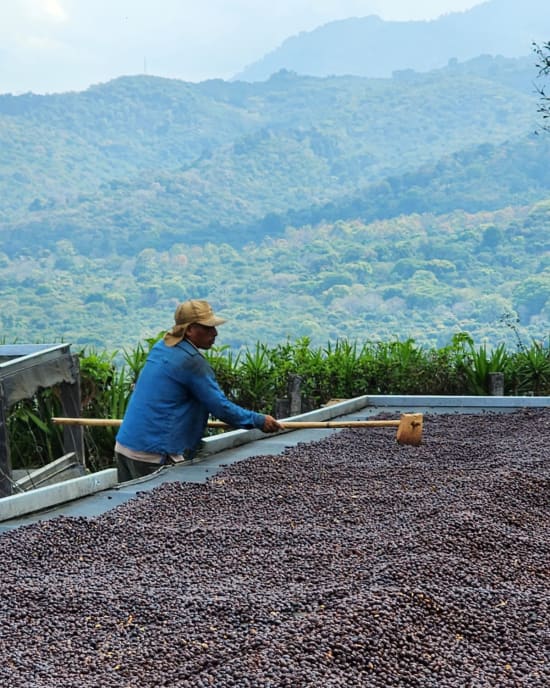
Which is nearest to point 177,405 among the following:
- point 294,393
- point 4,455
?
point 4,455

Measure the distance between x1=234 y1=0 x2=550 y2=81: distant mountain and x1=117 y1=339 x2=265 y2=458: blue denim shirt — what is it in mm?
149348

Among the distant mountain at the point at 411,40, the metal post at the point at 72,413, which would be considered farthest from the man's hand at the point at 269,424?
the distant mountain at the point at 411,40

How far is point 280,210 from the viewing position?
7706 cm

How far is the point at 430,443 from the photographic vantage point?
5.88 m

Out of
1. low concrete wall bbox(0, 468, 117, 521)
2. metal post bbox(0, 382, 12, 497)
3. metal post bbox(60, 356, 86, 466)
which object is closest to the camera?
low concrete wall bbox(0, 468, 117, 521)

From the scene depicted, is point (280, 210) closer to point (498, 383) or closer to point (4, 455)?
point (498, 383)

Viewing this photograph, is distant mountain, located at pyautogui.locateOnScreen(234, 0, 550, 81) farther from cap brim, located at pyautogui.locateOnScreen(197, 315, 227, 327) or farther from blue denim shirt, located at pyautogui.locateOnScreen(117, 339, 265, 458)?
blue denim shirt, located at pyautogui.locateOnScreen(117, 339, 265, 458)

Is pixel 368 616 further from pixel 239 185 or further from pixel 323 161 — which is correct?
pixel 323 161

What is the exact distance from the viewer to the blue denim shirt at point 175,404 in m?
5.42

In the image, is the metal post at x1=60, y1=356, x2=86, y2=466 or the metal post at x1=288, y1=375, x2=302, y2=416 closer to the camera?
the metal post at x1=60, y1=356, x2=86, y2=466

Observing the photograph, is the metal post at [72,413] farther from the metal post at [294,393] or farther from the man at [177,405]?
the metal post at [294,393]

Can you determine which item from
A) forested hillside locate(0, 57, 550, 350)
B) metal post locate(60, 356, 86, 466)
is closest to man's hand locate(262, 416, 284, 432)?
metal post locate(60, 356, 86, 466)

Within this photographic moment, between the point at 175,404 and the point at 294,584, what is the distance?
2368mm

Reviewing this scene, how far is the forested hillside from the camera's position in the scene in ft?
187
